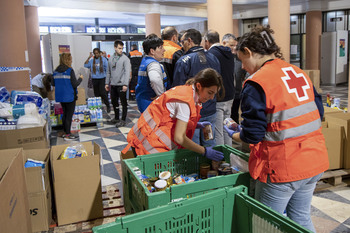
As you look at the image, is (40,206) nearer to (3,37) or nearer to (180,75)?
(180,75)

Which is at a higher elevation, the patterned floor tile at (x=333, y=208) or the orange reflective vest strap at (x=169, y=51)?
the orange reflective vest strap at (x=169, y=51)

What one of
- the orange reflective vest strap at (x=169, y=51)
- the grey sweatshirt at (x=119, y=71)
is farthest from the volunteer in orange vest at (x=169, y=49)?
the grey sweatshirt at (x=119, y=71)

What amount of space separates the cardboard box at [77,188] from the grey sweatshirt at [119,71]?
3712 millimetres

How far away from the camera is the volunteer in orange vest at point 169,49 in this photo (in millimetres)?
4016

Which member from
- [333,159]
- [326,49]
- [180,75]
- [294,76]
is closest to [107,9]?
[326,49]

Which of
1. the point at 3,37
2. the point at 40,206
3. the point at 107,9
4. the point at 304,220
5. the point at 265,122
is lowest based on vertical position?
the point at 40,206

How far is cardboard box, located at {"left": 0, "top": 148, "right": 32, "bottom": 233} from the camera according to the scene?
1425mm

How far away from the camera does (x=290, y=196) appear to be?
167cm

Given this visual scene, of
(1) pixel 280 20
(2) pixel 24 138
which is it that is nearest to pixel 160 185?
(2) pixel 24 138

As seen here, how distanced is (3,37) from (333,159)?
5020mm

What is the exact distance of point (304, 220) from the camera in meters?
1.77

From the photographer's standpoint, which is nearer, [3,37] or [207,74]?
[207,74]

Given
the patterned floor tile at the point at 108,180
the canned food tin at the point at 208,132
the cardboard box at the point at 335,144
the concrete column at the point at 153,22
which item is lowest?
the patterned floor tile at the point at 108,180

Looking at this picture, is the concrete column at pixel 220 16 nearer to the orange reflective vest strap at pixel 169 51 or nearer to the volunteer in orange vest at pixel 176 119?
the orange reflective vest strap at pixel 169 51
